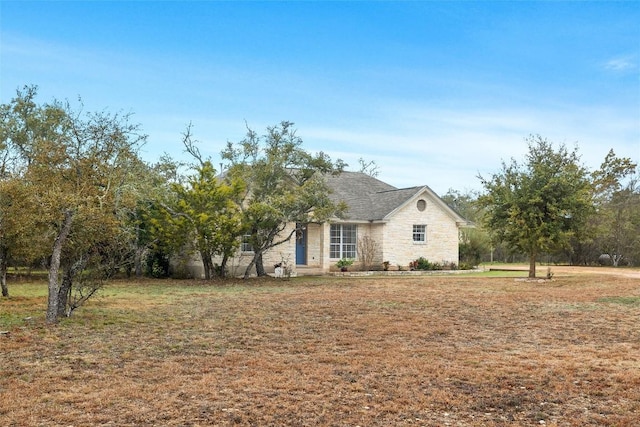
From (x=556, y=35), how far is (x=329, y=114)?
7.20 m

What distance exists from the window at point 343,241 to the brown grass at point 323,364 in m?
14.4

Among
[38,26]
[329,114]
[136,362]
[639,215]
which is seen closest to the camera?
[136,362]

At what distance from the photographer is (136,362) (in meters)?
8.34

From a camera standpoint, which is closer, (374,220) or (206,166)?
(206,166)

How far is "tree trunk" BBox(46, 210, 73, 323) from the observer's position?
37.4ft

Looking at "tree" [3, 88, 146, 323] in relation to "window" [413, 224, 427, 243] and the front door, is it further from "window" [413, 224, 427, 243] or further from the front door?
"window" [413, 224, 427, 243]

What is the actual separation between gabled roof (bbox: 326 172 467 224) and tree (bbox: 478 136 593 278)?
253 inches

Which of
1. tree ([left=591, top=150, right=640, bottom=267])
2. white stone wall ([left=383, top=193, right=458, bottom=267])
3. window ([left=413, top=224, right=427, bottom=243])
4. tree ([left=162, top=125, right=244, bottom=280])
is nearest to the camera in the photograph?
tree ([left=162, top=125, right=244, bottom=280])

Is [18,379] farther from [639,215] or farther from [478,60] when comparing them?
[639,215]

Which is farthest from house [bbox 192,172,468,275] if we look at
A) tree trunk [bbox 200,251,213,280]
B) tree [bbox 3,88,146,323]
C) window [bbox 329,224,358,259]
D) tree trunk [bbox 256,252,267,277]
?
tree [bbox 3,88,146,323]

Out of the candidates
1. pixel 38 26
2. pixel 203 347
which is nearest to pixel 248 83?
pixel 38 26

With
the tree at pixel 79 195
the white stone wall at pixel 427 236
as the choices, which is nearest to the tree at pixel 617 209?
the white stone wall at pixel 427 236

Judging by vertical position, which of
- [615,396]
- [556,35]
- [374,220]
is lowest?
[615,396]

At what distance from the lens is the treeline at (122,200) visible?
11.8 metres
